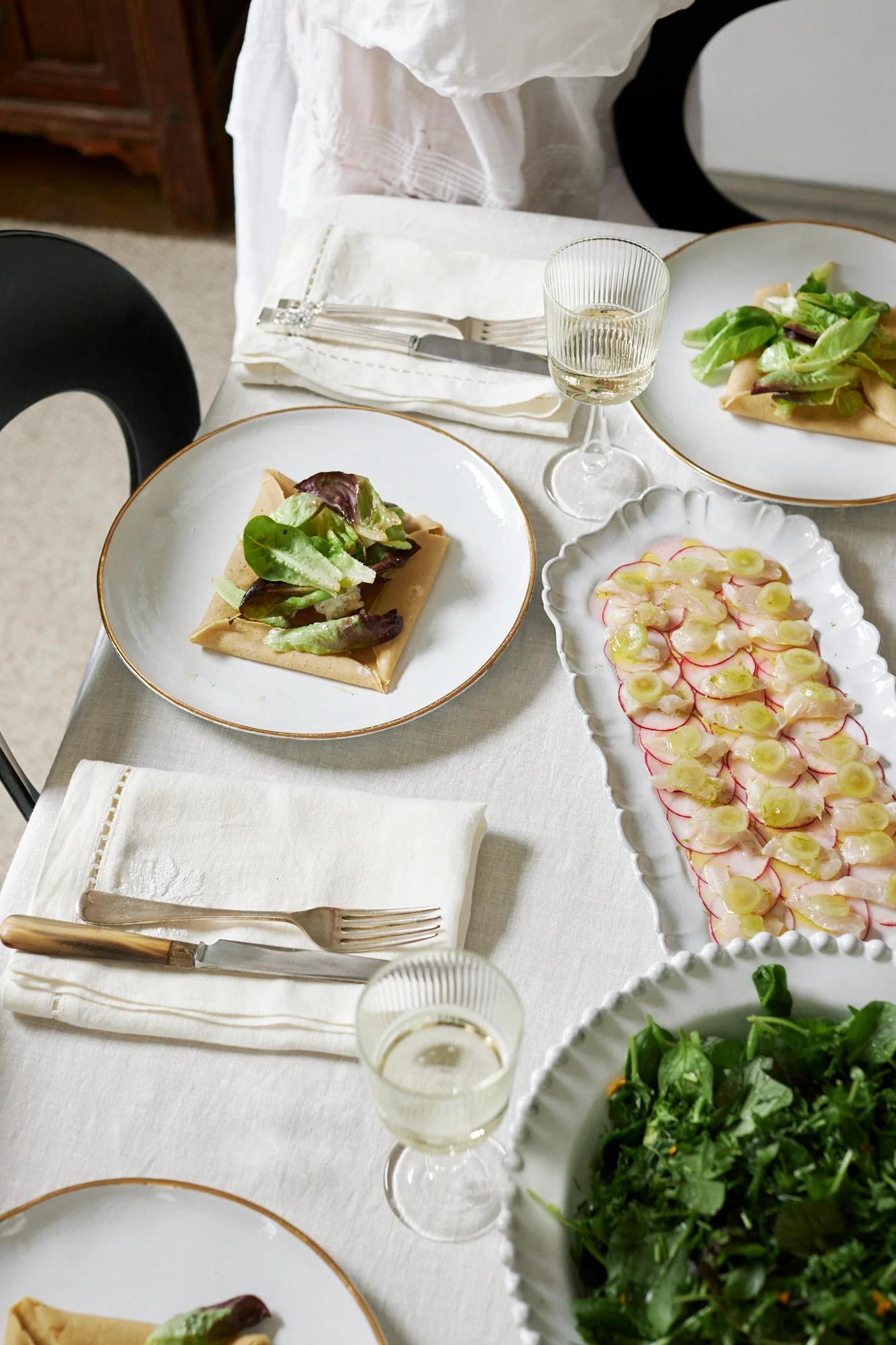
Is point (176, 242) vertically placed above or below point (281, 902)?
below

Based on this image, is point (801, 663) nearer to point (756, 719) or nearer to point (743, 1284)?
point (756, 719)

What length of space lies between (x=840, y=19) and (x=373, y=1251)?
1.61 m

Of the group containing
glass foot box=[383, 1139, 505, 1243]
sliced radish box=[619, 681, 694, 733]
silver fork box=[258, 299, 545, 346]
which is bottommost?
→ glass foot box=[383, 1139, 505, 1243]

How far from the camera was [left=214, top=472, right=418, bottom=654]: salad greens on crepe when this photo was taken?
2.96 ft

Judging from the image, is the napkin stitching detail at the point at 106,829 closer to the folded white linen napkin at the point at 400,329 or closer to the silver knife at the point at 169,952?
the silver knife at the point at 169,952

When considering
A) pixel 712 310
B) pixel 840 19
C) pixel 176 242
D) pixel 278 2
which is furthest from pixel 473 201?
pixel 176 242

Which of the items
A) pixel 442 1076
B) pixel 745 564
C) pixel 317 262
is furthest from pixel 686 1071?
pixel 317 262

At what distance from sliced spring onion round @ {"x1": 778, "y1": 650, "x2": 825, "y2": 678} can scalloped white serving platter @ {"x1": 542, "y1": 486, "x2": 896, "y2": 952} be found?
0.02 metres

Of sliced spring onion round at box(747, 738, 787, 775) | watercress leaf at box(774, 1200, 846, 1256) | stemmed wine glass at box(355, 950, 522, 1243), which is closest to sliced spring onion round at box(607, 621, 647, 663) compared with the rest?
sliced spring onion round at box(747, 738, 787, 775)

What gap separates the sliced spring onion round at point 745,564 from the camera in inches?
36.5

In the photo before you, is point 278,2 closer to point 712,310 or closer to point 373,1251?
point 712,310

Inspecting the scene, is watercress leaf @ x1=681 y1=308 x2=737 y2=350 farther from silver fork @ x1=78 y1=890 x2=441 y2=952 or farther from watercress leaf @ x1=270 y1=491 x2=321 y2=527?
silver fork @ x1=78 y1=890 x2=441 y2=952

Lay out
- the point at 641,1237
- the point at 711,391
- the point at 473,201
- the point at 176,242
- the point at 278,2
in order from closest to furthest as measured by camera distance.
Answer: the point at 641,1237 → the point at 711,391 → the point at 278,2 → the point at 473,201 → the point at 176,242

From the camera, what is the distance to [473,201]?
149cm
